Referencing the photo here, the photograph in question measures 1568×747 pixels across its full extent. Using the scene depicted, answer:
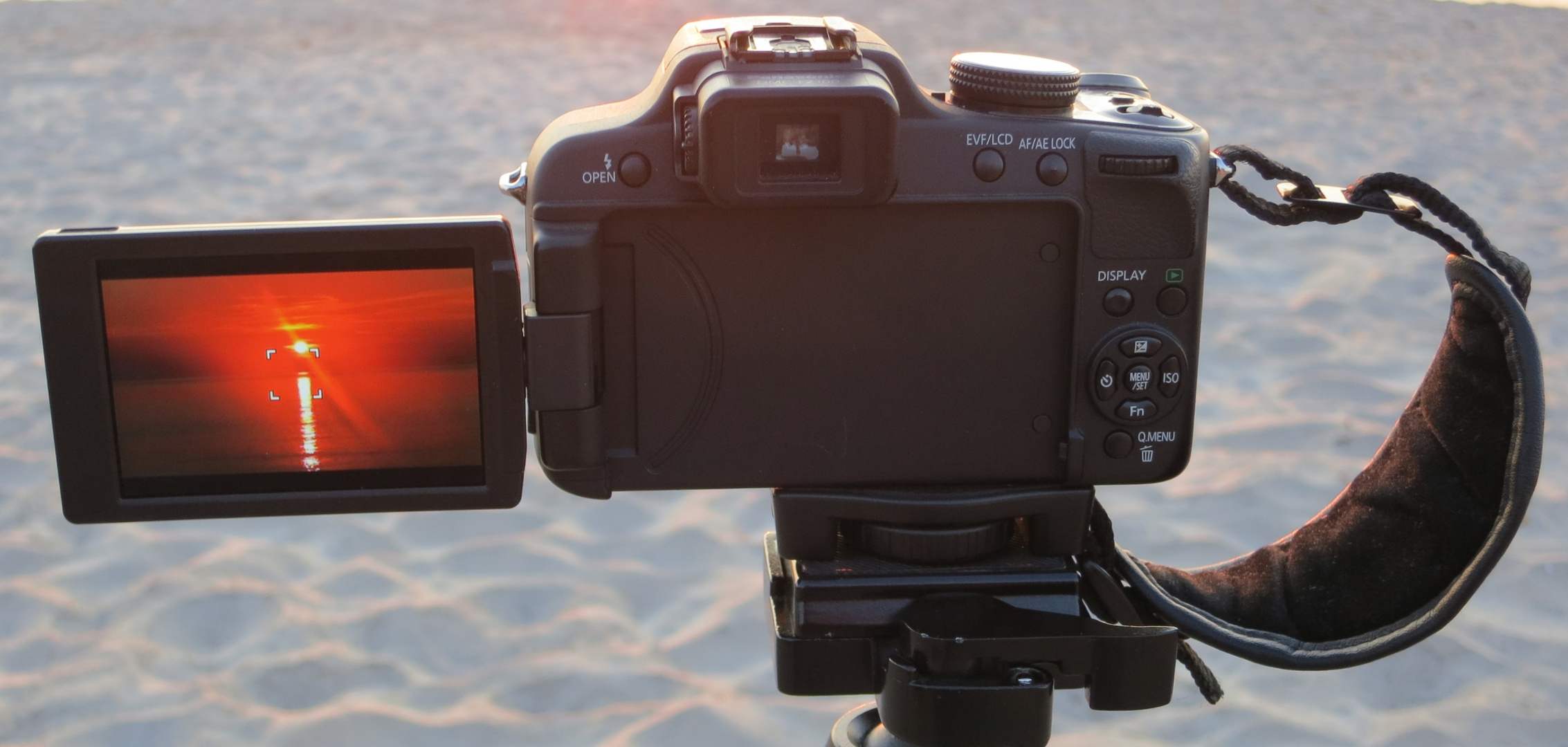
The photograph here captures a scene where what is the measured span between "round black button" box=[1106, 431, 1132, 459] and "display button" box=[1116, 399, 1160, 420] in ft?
0.06

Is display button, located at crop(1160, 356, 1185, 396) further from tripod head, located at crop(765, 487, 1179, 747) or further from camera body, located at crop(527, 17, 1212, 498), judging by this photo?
tripod head, located at crop(765, 487, 1179, 747)

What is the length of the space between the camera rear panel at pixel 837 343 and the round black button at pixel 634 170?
24 mm

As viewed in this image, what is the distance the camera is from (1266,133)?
460 centimetres

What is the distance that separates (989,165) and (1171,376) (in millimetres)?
236

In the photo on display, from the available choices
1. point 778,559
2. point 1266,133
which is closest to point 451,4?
point 1266,133

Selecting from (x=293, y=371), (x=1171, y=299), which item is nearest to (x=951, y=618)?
(x=1171, y=299)

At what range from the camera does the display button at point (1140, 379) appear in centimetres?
116

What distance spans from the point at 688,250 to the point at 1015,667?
0.42 m

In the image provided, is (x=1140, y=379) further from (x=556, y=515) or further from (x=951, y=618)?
(x=556, y=515)

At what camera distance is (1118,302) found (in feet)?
3.76

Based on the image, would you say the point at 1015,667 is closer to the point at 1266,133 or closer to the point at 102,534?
the point at 102,534

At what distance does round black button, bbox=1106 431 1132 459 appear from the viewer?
46.4 inches

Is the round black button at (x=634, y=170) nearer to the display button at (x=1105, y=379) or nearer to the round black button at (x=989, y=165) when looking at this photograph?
the round black button at (x=989, y=165)

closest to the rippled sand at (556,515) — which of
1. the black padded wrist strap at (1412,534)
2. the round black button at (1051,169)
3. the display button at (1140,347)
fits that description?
the black padded wrist strap at (1412,534)
